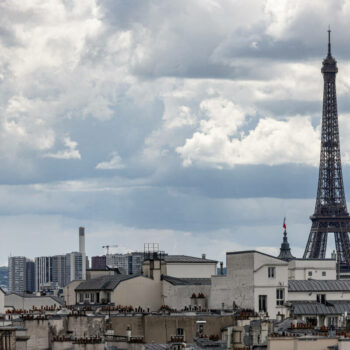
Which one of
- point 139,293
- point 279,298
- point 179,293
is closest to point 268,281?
point 279,298

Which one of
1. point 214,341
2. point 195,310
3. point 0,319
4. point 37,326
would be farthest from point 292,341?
point 195,310

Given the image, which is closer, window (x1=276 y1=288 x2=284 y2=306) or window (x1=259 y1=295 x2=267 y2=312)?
window (x1=259 y1=295 x2=267 y2=312)

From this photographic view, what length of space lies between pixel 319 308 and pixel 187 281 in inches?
540

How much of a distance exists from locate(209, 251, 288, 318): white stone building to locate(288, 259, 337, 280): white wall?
46.7 metres

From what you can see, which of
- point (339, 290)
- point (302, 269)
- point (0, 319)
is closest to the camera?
point (0, 319)

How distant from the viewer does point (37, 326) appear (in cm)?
9725

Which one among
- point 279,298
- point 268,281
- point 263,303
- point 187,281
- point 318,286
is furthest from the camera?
point 318,286

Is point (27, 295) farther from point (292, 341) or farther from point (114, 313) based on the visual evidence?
point (292, 341)

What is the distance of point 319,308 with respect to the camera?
12706 cm

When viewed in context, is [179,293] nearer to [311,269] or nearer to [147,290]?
[147,290]

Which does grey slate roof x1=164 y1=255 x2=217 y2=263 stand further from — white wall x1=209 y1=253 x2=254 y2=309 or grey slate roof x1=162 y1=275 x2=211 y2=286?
white wall x1=209 y1=253 x2=254 y2=309

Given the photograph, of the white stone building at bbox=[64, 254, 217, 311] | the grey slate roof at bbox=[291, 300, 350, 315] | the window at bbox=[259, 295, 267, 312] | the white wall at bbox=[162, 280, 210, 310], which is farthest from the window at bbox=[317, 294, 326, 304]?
the white wall at bbox=[162, 280, 210, 310]

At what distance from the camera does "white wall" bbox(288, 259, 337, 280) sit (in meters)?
176

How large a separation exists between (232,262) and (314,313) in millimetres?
7707
